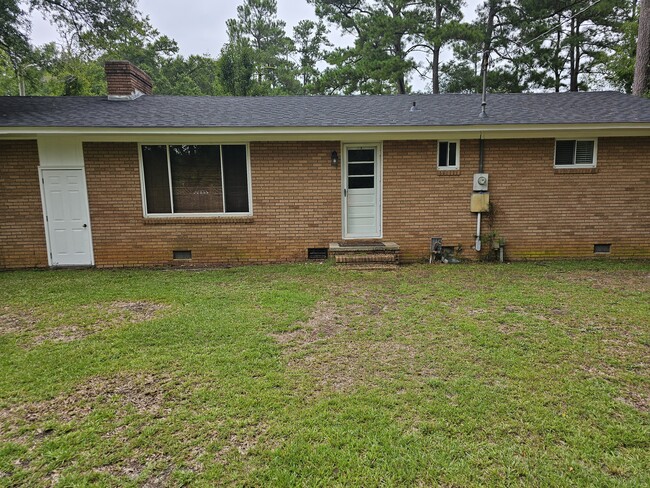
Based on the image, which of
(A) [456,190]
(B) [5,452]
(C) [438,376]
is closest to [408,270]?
(A) [456,190]

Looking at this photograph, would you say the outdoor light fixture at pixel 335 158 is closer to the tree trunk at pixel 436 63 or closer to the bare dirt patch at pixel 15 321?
the bare dirt patch at pixel 15 321

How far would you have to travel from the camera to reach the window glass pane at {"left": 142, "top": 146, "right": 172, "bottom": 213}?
7754mm

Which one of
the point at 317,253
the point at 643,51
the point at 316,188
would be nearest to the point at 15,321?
the point at 317,253

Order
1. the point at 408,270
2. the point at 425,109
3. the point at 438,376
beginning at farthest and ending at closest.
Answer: the point at 425,109 < the point at 408,270 < the point at 438,376

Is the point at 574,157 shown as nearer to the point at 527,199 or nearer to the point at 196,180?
the point at 527,199

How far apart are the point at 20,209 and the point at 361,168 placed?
6.91 metres

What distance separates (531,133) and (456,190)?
1791 millimetres

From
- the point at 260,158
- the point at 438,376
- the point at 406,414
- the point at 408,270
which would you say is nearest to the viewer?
the point at 406,414

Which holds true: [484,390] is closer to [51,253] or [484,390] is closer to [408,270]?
[408,270]

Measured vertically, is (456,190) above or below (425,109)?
below

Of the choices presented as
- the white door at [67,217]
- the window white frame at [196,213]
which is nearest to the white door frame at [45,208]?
the white door at [67,217]

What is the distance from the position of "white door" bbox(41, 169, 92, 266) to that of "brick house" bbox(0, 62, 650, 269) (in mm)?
21

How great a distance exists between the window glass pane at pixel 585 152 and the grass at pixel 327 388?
3.40 metres

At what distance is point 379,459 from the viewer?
88.5 inches
